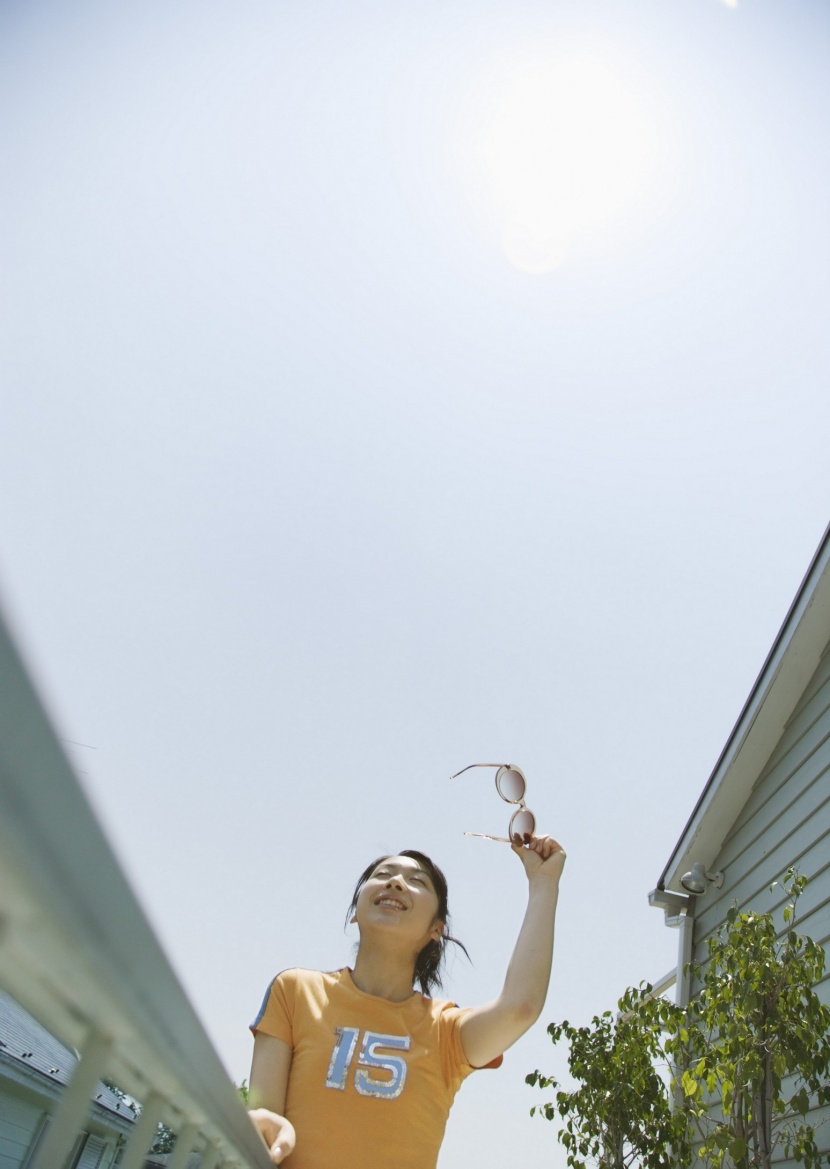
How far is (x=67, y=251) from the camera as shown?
19.3 feet

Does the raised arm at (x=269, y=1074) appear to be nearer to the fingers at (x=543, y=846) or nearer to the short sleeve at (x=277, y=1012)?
the short sleeve at (x=277, y=1012)

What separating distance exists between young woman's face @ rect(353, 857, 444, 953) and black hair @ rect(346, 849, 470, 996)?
3 centimetres

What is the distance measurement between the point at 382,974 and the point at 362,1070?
0.32m

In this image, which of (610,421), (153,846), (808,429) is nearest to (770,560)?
(808,429)

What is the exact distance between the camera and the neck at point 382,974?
1939 mm

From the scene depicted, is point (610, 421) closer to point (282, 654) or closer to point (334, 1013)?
point (282, 654)

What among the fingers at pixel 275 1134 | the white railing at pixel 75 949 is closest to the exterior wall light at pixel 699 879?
the fingers at pixel 275 1134

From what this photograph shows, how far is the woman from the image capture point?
1557 mm

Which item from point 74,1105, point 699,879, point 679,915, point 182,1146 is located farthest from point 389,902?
point 679,915

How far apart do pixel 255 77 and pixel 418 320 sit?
2524 mm

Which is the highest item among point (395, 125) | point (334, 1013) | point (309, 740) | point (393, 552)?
point (395, 125)

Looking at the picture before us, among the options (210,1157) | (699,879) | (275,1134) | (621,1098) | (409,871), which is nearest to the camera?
(210,1157)

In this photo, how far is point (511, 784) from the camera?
2.40 metres

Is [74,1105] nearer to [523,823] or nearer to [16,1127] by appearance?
[16,1127]
